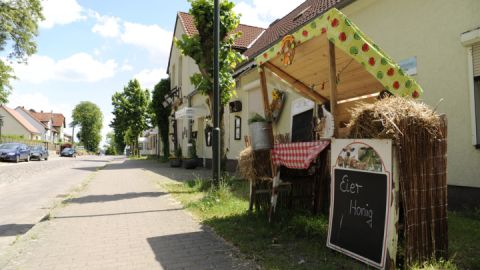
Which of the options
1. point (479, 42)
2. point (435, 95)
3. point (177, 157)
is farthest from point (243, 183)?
point (177, 157)

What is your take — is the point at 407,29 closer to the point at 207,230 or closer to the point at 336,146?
the point at 336,146

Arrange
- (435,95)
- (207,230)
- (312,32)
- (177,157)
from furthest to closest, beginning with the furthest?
(177,157) → (435,95) → (207,230) → (312,32)

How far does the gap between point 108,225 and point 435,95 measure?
6.20m

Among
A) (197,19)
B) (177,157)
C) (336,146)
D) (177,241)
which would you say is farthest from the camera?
(177,157)

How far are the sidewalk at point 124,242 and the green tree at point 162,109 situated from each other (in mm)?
21070

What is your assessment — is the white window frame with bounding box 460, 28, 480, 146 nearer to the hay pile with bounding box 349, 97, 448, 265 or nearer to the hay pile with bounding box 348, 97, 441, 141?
the hay pile with bounding box 349, 97, 448, 265

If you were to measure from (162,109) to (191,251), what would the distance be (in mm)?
25029

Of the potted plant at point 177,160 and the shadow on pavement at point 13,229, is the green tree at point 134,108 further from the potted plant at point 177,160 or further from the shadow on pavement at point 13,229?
the shadow on pavement at point 13,229

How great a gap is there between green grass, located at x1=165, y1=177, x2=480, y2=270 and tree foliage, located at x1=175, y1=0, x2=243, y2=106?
4.06 meters

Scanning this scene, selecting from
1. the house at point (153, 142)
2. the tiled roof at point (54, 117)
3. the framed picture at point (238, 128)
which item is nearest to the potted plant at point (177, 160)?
the framed picture at point (238, 128)

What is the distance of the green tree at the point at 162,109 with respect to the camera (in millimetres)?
28422

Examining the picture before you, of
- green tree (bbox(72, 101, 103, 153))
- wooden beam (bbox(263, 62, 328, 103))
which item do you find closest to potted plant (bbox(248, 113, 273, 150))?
wooden beam (bbox(263, 62, 328, 103))

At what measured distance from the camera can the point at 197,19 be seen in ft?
33.6

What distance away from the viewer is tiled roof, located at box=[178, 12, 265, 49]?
65.7ft
